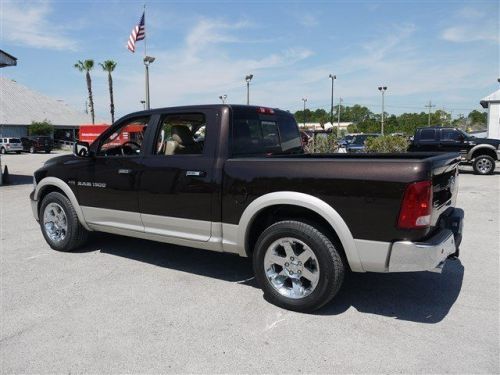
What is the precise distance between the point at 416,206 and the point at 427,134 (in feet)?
49.4

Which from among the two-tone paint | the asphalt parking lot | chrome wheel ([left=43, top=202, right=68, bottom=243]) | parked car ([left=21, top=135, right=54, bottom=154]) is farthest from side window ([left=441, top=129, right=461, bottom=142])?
parked car ([left=21, top=135, right=54, bottom=154])

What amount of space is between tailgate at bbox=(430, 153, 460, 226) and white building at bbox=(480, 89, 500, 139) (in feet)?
82.7

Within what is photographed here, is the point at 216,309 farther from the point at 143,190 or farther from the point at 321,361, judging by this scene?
the point at 143,190

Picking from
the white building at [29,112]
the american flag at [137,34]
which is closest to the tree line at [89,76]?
the white building at [29,112]

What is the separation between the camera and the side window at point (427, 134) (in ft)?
55.4

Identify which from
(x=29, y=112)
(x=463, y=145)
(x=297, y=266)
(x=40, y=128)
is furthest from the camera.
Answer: (x=29, y=112)

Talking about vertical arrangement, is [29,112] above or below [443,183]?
above

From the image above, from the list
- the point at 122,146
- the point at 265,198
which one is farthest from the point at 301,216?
the point at 122,146

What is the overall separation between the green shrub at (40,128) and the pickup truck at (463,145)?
1613 inches

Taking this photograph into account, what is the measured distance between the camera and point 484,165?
53.2 feet

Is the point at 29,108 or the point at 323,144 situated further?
the point at 29,108

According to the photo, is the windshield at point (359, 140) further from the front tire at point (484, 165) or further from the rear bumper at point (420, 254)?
the rear bumper at point (420, 254)

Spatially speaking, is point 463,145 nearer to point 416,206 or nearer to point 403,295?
point 403,295

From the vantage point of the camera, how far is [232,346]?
325cm
